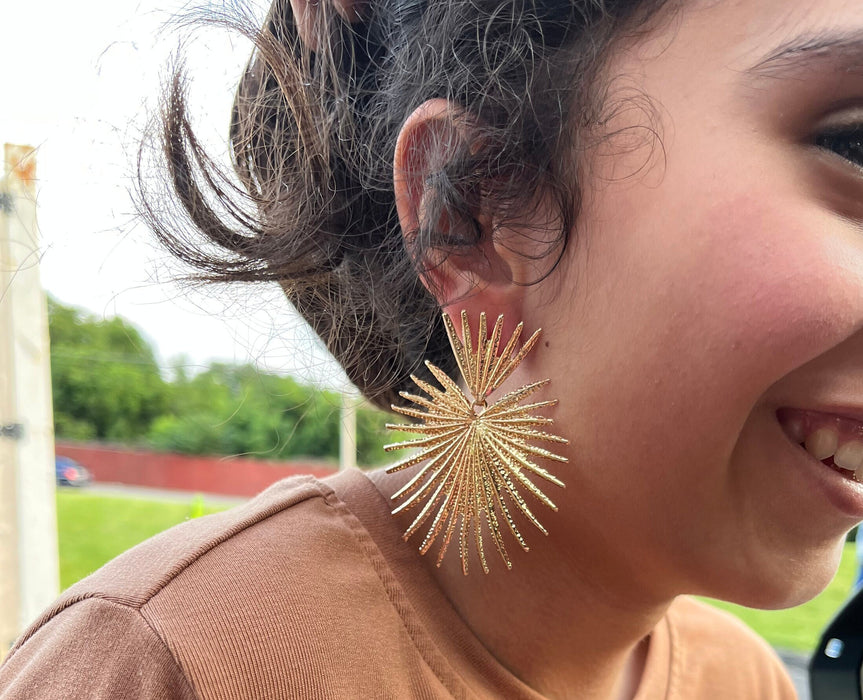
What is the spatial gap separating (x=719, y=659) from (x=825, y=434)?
59 centimetres

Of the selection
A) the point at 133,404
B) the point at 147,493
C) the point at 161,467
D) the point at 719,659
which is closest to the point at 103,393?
the point at 133,404

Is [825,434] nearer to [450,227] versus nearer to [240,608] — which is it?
[450,227]

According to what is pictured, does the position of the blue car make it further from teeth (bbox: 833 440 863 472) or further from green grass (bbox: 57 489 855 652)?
teeth (bbox: 833 440 863 472)

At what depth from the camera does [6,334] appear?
1434 millimetres

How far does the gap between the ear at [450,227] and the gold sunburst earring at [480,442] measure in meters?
0.03

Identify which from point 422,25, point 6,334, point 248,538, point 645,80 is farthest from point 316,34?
point 6,334

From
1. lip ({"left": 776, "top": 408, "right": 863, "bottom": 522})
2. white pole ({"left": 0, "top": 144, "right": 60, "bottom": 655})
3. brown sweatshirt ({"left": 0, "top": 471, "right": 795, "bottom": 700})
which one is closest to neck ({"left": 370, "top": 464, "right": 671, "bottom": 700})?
brown sweatshirt ({"left": 0, "top": 471, "right": 795, "bottom": 700})

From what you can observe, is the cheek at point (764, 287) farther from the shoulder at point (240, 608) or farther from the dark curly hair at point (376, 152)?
the shoulder at point (240, 608)

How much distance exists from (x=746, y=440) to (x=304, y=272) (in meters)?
0.54

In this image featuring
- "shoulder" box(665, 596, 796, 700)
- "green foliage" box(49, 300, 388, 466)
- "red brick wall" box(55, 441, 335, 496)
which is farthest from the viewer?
"red brick wall" box(55, 441, 335, 496)

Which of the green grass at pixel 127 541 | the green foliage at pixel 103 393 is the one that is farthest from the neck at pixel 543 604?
the green foliage at pixel 103 393

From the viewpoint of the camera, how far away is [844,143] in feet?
2.15

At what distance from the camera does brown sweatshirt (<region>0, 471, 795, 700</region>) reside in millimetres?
642

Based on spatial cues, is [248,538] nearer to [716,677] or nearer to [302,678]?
[302,678]
